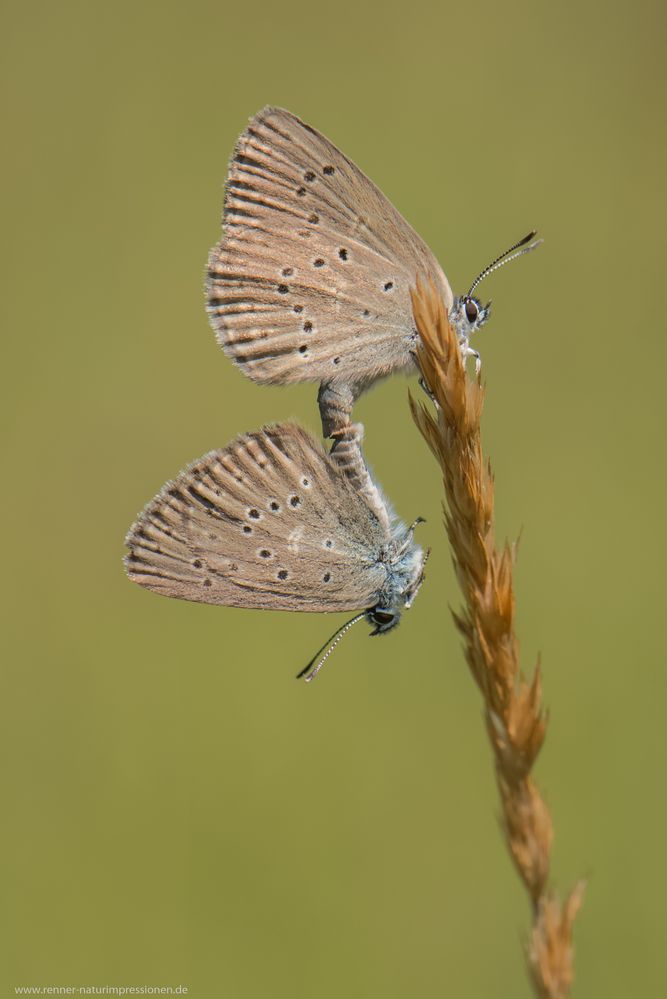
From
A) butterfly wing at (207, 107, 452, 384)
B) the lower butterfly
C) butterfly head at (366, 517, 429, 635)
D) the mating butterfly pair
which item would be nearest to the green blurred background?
butterfly head at (366, 517, 429, 635)

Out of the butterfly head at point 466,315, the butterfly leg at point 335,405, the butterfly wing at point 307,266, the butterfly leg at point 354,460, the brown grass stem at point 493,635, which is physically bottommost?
the brown grass stem at point 493,635

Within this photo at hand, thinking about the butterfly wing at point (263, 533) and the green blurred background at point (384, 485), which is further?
the green blurred background at point (384, 485)

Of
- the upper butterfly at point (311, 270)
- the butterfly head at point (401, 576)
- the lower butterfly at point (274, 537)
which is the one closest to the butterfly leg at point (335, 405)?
the upper butterfly at point (311, 270)

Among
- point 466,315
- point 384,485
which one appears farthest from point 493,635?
point 384,485

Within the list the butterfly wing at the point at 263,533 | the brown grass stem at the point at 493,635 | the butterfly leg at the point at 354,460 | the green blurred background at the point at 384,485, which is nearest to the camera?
the brown grass stem at the point at 493,635

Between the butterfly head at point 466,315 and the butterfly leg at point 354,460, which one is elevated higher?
the butterfly head at point 466,315

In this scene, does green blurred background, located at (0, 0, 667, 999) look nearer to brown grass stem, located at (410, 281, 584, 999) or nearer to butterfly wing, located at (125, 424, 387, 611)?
butterfly wing, located at (125, 424, 387, 611)

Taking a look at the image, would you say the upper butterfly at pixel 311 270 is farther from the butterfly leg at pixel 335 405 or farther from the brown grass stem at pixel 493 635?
the brown grass stem at pixel 493 635

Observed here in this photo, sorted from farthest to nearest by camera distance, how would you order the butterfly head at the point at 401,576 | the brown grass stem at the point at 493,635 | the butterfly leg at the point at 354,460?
1. the butterfly head at the point at 401,576
2. the butterfly leg at the point at 354,460
3. the brown grass stem at the point at 493,635
